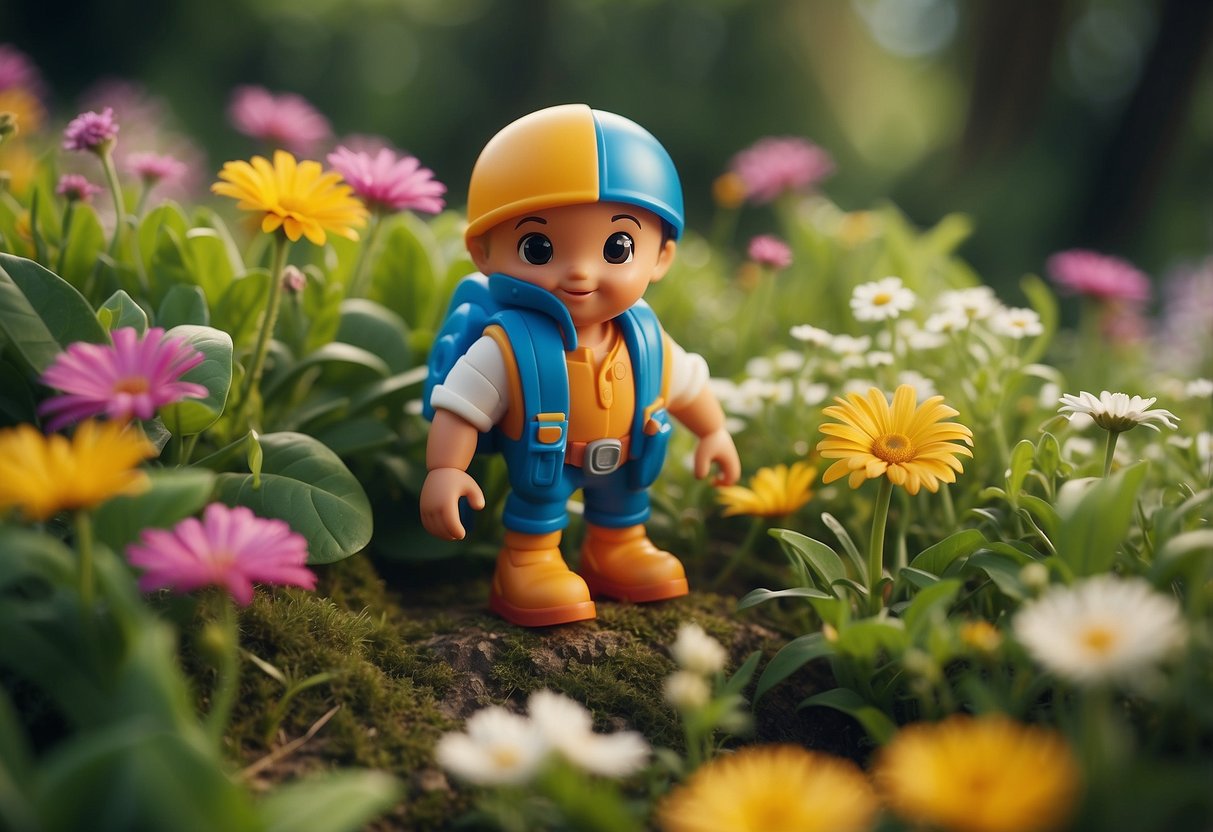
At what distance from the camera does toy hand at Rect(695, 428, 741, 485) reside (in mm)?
1568

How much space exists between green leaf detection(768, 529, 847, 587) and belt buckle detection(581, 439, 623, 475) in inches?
9.5

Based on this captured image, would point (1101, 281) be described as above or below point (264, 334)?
above

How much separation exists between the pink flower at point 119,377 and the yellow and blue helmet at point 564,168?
43 centimetres

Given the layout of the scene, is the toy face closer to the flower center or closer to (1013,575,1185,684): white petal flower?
the flower center

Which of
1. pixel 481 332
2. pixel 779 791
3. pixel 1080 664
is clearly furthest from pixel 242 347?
pixel 1080 664

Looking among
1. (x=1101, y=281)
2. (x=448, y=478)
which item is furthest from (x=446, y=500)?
(x=1101, y=281)

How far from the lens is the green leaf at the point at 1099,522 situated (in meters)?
1.11

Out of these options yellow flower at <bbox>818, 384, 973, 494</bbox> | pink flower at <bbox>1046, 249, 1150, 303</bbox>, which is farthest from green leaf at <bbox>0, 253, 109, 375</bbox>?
pink flower at <bbox>1046, 249, 1150, 303</bbox>

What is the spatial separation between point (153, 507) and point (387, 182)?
26.4 inches

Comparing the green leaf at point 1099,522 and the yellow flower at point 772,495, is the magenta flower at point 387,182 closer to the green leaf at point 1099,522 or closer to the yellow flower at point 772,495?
the yellow flower at point 772,495

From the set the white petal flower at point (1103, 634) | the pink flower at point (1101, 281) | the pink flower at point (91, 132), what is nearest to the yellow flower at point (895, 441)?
the white petal flower at point (1103, 634)

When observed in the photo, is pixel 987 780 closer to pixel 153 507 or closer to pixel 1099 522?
pixel 1099 522

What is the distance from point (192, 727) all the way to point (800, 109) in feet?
14.2

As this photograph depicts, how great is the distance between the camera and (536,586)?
1393 millimetres
